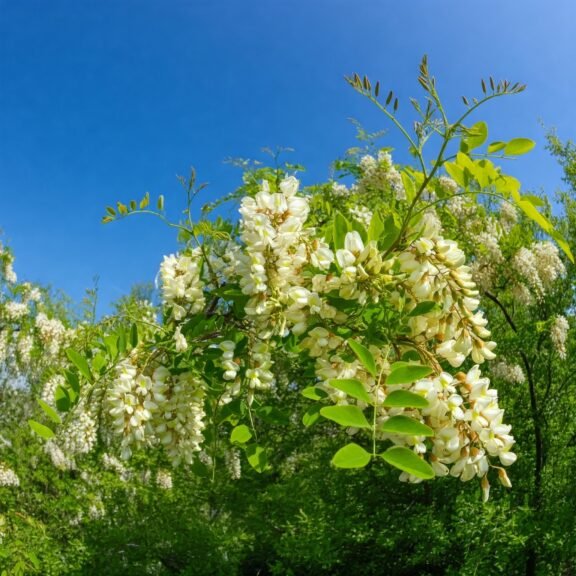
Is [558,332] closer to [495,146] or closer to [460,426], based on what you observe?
[495,146]

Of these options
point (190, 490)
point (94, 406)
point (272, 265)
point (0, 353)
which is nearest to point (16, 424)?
point (0, 353)

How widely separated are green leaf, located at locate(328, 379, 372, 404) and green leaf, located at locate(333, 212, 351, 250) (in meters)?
0.37

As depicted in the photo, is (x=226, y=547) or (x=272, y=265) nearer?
(x=272, y=265)

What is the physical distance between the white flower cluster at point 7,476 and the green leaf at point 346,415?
8.61 meters

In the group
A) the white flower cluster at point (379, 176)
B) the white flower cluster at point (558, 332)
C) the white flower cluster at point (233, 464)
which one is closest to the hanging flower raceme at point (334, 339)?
the white flower cluster at point (379, 176)

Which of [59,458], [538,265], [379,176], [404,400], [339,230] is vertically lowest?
[404,400]

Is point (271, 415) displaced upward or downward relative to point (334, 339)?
downward

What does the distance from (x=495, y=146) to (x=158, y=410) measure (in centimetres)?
110

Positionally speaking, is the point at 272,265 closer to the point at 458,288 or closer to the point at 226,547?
the point at 458,288

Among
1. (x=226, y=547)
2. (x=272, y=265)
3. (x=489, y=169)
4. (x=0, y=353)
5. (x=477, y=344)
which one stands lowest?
(x=226, y=547)

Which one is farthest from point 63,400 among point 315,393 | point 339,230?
point 339,230

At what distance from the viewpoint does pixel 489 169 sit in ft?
4.38

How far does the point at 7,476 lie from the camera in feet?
27.7

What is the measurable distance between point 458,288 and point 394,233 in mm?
215
